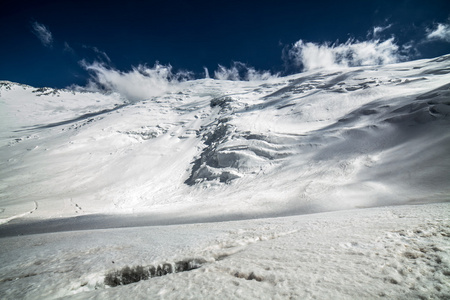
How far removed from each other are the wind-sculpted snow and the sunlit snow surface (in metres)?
0.11

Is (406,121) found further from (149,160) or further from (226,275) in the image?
(149,160)

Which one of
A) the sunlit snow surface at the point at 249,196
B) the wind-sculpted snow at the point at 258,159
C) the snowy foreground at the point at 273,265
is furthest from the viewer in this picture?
the wind-sculpted snow at the point at 258,159

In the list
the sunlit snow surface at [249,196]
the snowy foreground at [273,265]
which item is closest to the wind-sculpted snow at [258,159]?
the sunlit snow surface at [249,196]

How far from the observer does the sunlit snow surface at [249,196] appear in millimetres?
1555

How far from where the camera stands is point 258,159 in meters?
15.8

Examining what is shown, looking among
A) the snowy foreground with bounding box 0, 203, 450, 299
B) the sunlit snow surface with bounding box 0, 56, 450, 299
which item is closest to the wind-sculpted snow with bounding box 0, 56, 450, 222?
the sunlit snow surface with bounding box 0, 56, 450, 299

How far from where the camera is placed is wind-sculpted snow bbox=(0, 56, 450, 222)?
333 inches

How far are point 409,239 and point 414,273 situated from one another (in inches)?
26.2

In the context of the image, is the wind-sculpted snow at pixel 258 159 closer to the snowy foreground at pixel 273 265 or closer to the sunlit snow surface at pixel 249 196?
the sunlit snow surface at pixel 249 196

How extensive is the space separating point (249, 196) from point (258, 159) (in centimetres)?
566

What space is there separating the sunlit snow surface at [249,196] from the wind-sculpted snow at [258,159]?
0.37ft

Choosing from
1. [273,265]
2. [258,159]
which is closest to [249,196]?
[258,159]

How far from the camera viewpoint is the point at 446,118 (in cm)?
1107

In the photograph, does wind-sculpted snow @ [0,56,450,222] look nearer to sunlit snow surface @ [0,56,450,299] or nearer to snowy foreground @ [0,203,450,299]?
sunlit snow surface @ [0,56,450,299]
